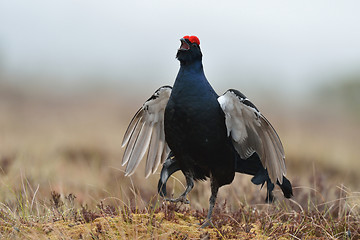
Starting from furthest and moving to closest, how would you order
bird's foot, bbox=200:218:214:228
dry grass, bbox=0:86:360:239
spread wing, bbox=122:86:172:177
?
spread wing, bbox=122:86:172:177, bird's foot, bbox=200:218:214:228, dry grass, bbox=0:86:360:239

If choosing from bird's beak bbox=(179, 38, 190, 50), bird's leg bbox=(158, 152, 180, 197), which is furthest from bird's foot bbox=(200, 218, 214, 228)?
bird's beak bbox=(179, 38, 190, 50)

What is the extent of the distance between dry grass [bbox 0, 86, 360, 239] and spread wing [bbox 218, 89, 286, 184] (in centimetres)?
46

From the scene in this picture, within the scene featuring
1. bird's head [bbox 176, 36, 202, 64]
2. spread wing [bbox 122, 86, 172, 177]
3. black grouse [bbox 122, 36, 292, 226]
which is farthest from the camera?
spread wing [bbox 122, 86, 172, 177]

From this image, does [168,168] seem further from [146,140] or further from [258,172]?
[258,172]

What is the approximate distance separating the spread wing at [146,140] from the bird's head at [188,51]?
661 mm

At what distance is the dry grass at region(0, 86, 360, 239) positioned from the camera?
3.61 m

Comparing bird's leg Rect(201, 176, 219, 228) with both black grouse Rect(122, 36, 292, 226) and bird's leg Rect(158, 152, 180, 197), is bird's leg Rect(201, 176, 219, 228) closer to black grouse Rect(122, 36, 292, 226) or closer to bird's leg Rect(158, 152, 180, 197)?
black grouse Rect(122, 36, 292, 226)

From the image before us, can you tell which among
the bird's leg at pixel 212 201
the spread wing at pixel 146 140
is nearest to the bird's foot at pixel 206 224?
the bird's leg at pixel 212 201

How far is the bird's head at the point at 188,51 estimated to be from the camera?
171 inches

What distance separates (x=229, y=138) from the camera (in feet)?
14.2

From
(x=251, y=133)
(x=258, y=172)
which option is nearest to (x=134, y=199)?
(x=258, y=172)

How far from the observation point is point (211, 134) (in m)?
4.11

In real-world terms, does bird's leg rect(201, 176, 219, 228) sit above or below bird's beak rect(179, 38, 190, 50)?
below

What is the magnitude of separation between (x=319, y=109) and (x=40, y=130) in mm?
24556
